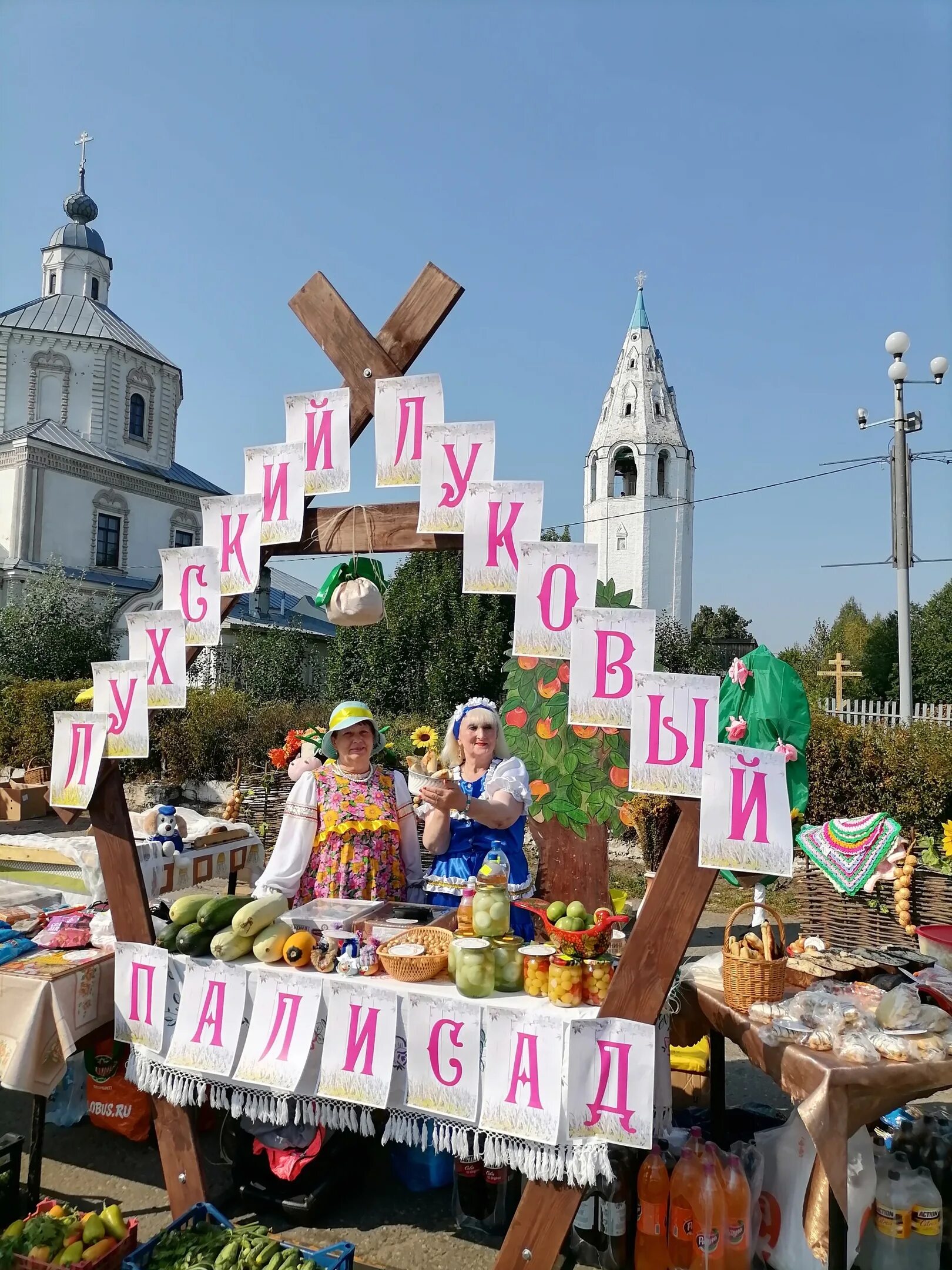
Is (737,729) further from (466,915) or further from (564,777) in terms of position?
(466,915)

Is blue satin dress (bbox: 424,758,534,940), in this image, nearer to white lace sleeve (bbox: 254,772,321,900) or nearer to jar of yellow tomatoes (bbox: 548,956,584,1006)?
white lace sleeve (bbox: 254,772,321,900)

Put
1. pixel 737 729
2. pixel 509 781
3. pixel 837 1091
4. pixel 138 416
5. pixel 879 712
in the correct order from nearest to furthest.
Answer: pixel 837 1091
pixel 509 781
pixel 737 729
pixel 879 712
pixel 138 416

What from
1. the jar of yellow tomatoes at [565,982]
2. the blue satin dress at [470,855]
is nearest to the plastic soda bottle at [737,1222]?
the jar of yellow tomatoes at [565,982]

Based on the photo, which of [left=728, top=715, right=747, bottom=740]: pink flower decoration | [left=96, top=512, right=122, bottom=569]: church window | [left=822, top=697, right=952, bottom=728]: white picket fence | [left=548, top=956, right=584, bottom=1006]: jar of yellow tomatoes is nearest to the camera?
[left=548, top=956, right=584, bottom=1006]: jar of yellow tomatoes

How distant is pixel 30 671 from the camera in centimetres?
2069

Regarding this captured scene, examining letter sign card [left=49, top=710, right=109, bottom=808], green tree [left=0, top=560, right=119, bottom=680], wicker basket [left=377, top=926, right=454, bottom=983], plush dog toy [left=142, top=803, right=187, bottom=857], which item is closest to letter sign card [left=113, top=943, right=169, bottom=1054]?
letter sign card [left=49, top=710, right=109, bottom=808]

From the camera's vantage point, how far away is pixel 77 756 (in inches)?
128

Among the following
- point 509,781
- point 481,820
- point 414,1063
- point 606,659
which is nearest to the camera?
point 606,659

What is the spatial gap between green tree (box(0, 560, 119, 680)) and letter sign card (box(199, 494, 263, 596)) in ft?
62.5

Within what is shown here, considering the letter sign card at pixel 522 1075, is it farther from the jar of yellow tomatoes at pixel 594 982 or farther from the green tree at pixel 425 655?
the green tree at pixel 425 655

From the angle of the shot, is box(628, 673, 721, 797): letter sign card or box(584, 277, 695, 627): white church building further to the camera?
box(584, 277, 695, 627): white church building

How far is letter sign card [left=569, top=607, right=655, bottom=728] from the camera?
2586mm

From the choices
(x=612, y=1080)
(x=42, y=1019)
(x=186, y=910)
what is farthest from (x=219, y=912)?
(x=612, y=1080)

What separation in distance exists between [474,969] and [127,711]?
1644mm
